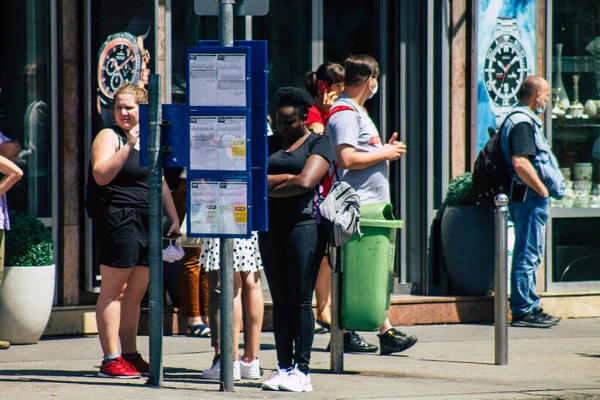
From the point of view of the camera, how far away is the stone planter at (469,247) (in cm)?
1008

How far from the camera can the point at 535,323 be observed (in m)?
9.97

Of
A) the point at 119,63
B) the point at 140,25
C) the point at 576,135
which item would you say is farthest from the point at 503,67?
the point at 119,63

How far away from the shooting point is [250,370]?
7.38 meters

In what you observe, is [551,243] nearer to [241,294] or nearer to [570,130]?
[570,130]

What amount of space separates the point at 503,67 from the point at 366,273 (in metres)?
3.56

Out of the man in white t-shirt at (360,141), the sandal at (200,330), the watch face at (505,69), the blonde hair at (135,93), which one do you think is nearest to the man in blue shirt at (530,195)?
the watch face at (505,69)

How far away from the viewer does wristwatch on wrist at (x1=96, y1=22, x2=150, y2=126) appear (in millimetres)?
9367

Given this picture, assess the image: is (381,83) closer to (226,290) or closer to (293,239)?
(293,239)

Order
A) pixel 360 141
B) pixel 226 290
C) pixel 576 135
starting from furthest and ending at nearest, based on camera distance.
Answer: pixel 576 135
pixel 360 141
pixel 226 290

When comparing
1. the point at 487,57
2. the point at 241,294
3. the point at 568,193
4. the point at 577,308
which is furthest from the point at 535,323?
the point at 241,294

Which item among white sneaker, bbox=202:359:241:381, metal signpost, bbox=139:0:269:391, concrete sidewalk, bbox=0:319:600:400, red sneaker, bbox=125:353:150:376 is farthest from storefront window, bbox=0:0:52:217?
metal signpost, bbox=139:0:269:391

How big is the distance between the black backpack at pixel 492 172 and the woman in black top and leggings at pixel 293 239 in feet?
10.3

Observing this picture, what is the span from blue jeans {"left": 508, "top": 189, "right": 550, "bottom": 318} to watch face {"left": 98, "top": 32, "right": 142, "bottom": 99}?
3.33m

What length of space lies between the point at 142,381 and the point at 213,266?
32.0 inches
